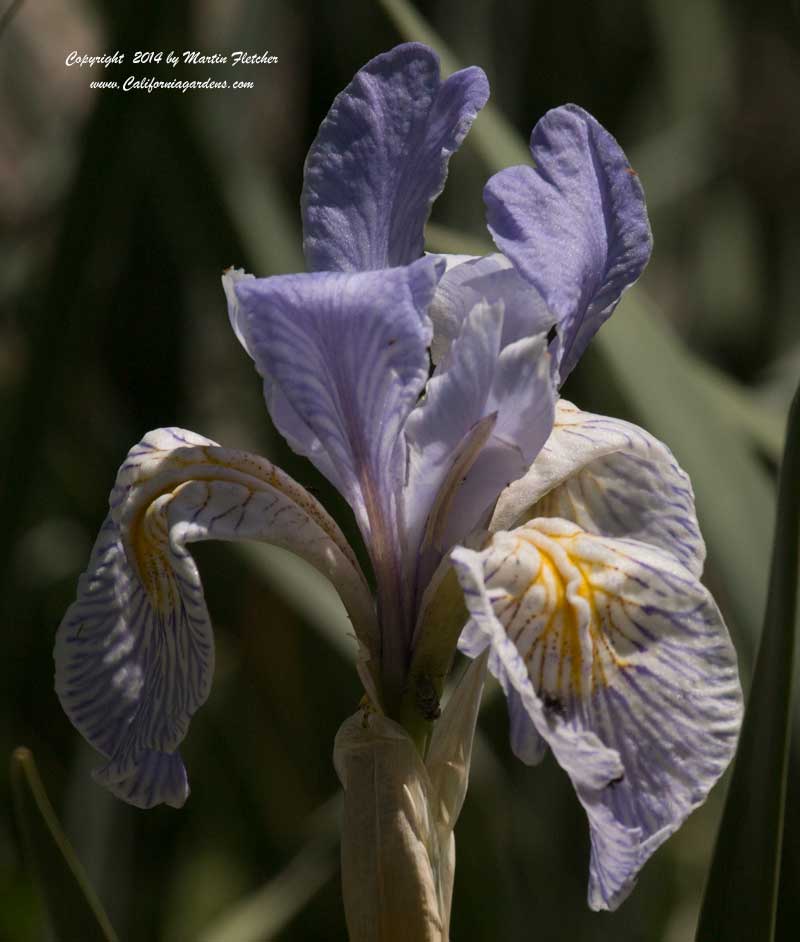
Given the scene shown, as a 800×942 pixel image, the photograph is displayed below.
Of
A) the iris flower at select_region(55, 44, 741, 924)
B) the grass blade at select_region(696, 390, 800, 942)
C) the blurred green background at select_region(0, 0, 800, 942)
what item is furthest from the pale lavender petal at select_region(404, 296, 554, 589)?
the blurred green background at select_region(0, 0, 800, 942)

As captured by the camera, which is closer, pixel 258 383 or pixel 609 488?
pixel 609 488

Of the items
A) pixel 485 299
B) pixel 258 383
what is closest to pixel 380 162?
pixel 485 299

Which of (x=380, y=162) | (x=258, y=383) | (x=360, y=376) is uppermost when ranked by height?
(x=380, y=162)

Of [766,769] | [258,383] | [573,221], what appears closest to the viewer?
[766,769]

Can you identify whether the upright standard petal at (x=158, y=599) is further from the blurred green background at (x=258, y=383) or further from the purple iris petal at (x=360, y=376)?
the blurred green background at (x=258, y=383)

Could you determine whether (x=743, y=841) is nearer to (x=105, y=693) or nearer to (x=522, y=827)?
(x=105, y=693)

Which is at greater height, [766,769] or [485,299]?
[485,299]

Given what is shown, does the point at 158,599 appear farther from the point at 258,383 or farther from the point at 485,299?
the point at 258,383

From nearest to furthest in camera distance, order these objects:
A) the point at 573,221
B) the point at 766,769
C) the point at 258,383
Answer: the point at 766,769 → the point at 573,221 → the point at 258,383
